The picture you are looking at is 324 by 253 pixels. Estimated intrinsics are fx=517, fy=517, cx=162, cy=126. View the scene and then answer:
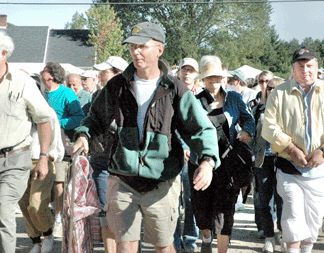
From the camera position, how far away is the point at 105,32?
4466 cm

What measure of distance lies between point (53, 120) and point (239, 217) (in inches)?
174

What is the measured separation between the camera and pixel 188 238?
595 cm

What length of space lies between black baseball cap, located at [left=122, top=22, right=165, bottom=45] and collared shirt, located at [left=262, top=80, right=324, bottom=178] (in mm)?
1584

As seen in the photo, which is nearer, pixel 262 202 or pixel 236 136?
pixel 236 136

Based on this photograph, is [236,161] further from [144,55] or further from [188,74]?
[144,55]

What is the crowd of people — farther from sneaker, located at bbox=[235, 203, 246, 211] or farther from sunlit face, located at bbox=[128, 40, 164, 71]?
sneaker, located at bbox=[235, 203, 246, 211]

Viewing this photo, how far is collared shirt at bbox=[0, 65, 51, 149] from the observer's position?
4340mm

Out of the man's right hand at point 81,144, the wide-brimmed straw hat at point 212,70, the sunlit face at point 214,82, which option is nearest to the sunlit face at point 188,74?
the wide-brimmed straw hat at point 212,70

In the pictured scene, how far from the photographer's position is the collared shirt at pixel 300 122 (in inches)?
187

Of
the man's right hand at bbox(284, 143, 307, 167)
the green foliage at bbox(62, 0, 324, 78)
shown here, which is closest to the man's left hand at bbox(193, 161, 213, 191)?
the man's right hand at bbox(284, 143, 307, 167)

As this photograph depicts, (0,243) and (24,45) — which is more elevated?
(24,45)

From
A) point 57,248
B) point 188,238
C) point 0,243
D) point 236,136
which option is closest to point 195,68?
point 236,136

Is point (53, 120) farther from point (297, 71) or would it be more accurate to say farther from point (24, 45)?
point (24, 45)

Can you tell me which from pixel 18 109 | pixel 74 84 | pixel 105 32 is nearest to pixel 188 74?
pixel 18 109
